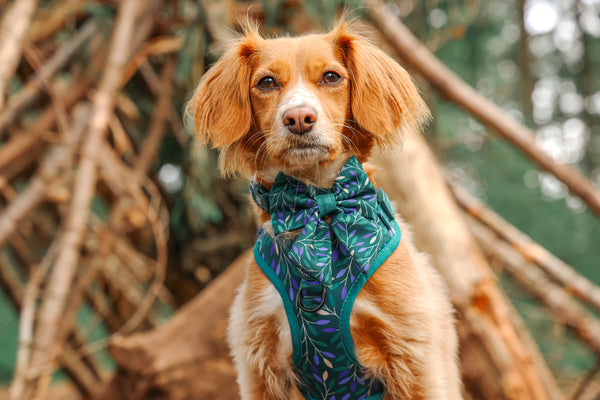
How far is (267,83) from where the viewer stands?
1691mm

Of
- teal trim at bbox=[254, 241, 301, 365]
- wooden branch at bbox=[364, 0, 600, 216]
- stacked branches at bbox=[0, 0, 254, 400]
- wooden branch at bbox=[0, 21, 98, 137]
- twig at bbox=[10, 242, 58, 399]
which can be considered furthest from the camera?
wooden branch at bbox=[364, 0, 600, 216]

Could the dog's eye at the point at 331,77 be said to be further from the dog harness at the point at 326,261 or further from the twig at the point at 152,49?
the twig at the point at 152,49

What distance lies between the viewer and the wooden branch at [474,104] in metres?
3.79

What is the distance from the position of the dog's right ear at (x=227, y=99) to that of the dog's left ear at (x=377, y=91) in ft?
1.05

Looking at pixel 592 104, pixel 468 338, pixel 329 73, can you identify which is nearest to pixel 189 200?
pixel 468 338

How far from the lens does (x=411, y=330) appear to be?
160 centimetres

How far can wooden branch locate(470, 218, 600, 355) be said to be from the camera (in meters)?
3.83

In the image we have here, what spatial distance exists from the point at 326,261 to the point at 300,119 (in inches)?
17.5

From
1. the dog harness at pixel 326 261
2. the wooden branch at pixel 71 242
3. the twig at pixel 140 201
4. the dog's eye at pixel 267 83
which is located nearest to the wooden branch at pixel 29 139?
the twig at pixel 140 201

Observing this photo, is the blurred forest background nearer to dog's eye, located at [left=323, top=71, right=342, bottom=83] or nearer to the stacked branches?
the stacked branches

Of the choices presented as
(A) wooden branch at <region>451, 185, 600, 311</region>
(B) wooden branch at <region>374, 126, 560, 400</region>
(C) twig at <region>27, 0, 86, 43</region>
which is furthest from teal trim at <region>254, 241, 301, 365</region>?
(C) twig at <region>27, 0, 86, 43</region>

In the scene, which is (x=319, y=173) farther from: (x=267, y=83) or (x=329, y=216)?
(x=267, y=83)

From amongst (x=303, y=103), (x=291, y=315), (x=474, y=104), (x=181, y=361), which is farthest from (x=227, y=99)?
(x=474, y=104)

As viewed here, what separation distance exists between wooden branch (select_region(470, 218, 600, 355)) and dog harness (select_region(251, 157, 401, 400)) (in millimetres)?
2756
